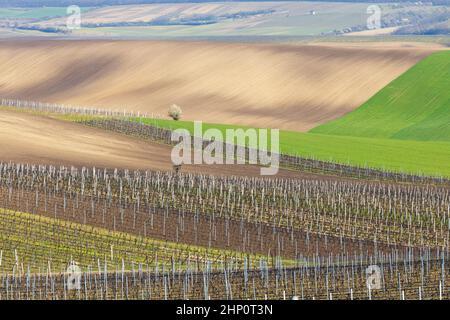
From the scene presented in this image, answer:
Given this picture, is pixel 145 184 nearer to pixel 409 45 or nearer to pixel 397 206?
pixel 397 206

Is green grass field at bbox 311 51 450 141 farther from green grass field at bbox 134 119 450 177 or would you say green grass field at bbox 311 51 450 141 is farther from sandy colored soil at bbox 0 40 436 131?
green grass field at bbox 134 119 450 177

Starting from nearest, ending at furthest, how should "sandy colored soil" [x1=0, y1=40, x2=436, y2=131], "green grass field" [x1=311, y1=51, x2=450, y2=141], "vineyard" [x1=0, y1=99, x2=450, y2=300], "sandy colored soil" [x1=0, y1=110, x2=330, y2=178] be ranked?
"vineyard" [x1=0, y1=99, x2=450, y2=300]
"sandy colored soil" [x1=0, y1=110, x2=330, y2=178]
"green grass field" [x1=311, y1=51, x2=450, y2=141]
"sandy colored soil" [x1=0, y1=40, x2=436, y2=131]

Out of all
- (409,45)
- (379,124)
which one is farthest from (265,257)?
(409,45)

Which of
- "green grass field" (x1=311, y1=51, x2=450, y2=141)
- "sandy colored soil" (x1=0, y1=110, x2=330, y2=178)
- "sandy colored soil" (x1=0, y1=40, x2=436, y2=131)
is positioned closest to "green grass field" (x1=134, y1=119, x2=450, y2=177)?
"green grass field" (x1=311, y1=51, x2=450, y2=141)

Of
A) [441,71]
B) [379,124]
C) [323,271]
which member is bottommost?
[323,271]

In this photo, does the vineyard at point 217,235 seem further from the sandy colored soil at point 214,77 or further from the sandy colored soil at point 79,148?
Answer: the sandy colored soil at point 214,77

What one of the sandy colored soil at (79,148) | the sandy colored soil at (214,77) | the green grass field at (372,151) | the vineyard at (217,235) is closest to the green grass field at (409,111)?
the sandy colored soil at (214,77)
